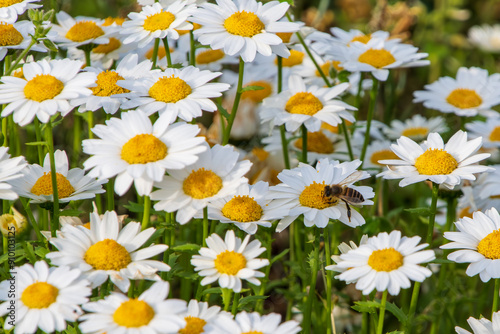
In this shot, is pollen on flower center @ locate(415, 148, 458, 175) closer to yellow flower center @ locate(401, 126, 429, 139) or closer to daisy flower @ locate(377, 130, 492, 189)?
daisy flower @ locate(377, 130, 492, 189)

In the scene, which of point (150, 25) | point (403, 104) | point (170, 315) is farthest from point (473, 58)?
point (170, 315)

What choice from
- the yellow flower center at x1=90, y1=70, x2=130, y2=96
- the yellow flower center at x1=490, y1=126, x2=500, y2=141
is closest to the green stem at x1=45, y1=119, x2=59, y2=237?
the yellow flower center at x1=90, y1=70, x2=130, y2=96

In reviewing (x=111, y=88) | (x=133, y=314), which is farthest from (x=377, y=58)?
(x=133, y=314)

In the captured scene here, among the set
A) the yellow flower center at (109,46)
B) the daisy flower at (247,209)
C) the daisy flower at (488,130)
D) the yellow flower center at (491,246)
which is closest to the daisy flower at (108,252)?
the daisy flower at (247,209)

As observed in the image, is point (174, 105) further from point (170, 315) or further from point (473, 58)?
point (473, 58)

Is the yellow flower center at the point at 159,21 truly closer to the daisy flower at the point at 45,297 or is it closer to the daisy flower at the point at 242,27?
the daisy flower at the point at 242,27

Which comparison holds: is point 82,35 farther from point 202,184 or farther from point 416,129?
point 416,129
